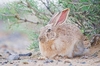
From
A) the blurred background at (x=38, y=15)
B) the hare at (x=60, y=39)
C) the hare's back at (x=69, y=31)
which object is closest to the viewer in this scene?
the hare at (x=60, y=39)

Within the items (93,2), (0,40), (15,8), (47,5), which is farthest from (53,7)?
(0,40)

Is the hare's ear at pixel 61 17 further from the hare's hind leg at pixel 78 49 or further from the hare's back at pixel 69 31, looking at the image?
the hare's hind leg at pixel 78 49

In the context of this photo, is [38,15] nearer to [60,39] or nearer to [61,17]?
[61,17]

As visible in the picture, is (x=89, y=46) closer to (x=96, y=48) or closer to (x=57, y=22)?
(x=96, y=48)

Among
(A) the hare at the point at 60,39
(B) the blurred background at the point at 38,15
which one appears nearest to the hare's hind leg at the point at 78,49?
(A) the hare at the point at 60,39

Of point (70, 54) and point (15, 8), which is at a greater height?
point (15, 8)

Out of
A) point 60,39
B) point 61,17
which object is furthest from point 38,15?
point 60,39

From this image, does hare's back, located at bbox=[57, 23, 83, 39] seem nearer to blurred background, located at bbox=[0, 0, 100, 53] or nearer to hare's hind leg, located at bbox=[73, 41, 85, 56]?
hare's hind leg, located at bbox=[73, 41, 85, 56]

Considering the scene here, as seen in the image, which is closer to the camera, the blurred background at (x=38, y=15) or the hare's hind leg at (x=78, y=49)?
the hare's hind leg at (x=78, y=49)

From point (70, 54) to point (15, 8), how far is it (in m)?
1.26

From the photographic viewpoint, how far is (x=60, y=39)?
5.59 meters

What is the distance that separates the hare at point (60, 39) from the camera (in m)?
5.53

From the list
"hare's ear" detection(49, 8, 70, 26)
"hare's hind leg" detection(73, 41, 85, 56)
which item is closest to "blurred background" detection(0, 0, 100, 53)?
"hare's ear" detection(49, 8, 70, 26)

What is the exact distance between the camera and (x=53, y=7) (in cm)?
635
